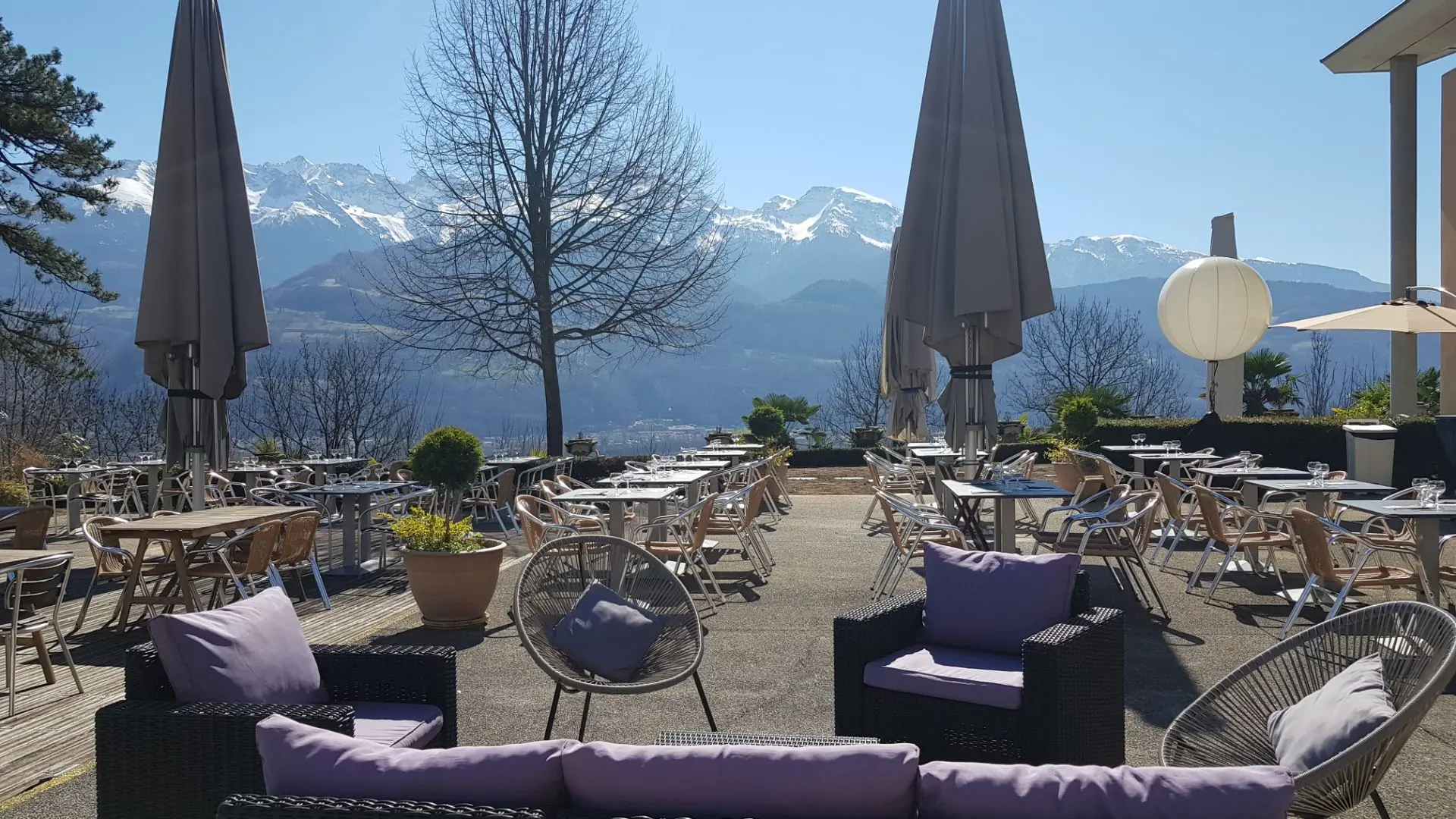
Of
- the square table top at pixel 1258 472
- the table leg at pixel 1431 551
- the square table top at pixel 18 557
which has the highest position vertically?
the square table top at pixel 18 557

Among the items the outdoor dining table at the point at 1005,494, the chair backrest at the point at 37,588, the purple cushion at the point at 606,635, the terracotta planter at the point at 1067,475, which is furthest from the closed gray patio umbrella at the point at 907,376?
the chair backrest at the point at 37,588

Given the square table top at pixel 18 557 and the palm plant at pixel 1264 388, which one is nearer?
the square table top at pixel 18 557

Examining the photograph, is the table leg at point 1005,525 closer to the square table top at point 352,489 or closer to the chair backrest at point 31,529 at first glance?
the square table top at point 352,489

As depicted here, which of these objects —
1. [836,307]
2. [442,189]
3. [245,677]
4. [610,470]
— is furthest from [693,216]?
[836,307]

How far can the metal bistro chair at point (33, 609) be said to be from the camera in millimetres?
4340

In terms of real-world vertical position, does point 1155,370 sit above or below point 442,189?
below

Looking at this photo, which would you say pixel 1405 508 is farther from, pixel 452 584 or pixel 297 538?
pixel 297 538

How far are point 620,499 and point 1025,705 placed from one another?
3.79 m

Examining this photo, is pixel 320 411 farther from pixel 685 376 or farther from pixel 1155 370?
pixel 685 376

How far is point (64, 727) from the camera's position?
4.13 meters

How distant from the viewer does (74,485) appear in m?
11.2

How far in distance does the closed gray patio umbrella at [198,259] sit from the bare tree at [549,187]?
9.09 metres

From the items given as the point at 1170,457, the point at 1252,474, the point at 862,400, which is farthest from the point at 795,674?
the point at 862,400

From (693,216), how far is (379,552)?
11.3m
